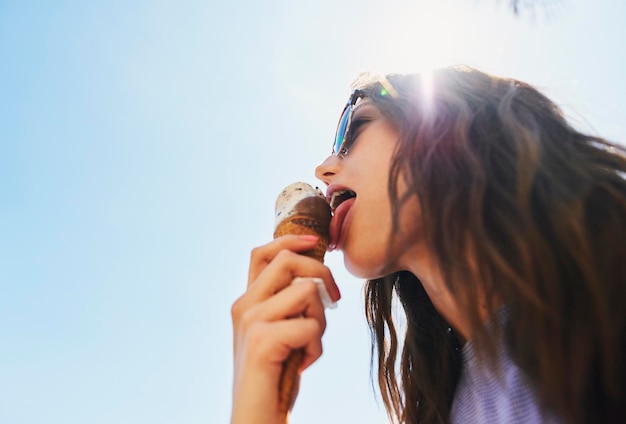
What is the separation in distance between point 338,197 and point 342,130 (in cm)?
48

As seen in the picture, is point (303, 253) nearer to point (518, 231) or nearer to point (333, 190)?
point (333, 190)

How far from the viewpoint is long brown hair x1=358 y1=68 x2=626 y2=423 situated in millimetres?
1922

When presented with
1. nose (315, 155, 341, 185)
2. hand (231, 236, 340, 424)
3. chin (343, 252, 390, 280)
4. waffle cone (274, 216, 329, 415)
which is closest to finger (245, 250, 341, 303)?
hand (231, 236, 340, 424)

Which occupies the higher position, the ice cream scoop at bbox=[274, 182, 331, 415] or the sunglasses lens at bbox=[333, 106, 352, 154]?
the sunglasses lens at bbox=[333, 106, 352, 154]

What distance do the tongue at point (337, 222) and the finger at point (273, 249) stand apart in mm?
398

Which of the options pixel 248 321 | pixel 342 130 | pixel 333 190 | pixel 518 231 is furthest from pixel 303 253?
pixel 342 130

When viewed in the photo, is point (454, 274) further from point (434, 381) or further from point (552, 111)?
point (552, 111)

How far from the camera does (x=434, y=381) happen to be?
9.73 feet

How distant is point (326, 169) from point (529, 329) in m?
1.58

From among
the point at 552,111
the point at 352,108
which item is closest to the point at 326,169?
the point at 352,108

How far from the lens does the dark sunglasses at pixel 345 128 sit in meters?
3.17

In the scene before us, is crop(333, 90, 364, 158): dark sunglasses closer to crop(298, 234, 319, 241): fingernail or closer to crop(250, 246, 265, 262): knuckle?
crop(298, 234, 319, 241): fingernail

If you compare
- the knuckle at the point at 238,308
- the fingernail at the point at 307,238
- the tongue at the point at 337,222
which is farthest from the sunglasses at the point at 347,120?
the knuckle at the point at 238,308

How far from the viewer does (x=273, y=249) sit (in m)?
2.41
